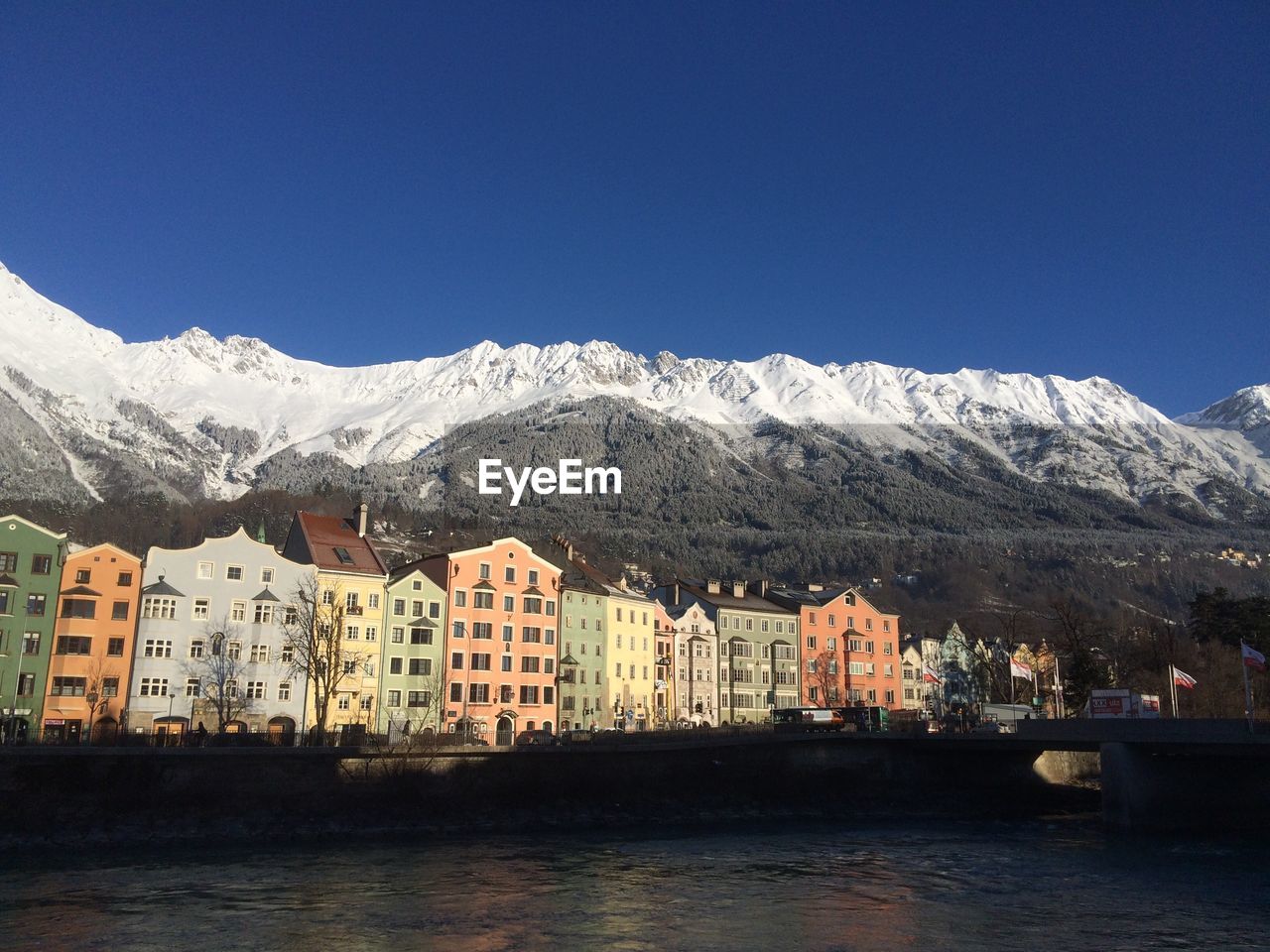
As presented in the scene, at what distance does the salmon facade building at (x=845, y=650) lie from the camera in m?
124

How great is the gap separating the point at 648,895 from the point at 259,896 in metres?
15.1

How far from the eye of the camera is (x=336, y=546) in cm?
9169

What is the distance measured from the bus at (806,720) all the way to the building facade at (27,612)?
169ft

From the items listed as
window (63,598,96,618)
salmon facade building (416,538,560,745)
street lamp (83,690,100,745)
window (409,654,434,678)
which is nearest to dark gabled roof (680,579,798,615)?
salmon facade building (416,538,560,745)

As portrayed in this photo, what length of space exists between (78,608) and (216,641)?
9.25 metres

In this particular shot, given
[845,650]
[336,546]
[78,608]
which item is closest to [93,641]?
[78,608]

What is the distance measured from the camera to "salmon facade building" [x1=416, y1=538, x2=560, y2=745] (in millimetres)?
92375

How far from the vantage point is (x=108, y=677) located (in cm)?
7631

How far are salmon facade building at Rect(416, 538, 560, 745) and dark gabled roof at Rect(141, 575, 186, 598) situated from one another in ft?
70.7

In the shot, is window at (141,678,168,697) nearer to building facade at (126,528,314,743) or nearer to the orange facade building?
building facade at (126,528,314,743)

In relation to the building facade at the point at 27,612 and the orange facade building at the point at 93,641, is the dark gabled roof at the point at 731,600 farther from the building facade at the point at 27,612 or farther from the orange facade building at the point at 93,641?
the building facade at the point at 27,612

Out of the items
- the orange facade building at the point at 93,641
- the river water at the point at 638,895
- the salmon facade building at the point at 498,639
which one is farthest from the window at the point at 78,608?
the salmon facade building at the point at 498,639

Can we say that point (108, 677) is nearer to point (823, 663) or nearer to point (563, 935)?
point (563, 935)

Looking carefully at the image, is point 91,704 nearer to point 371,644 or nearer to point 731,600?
point 371,644
